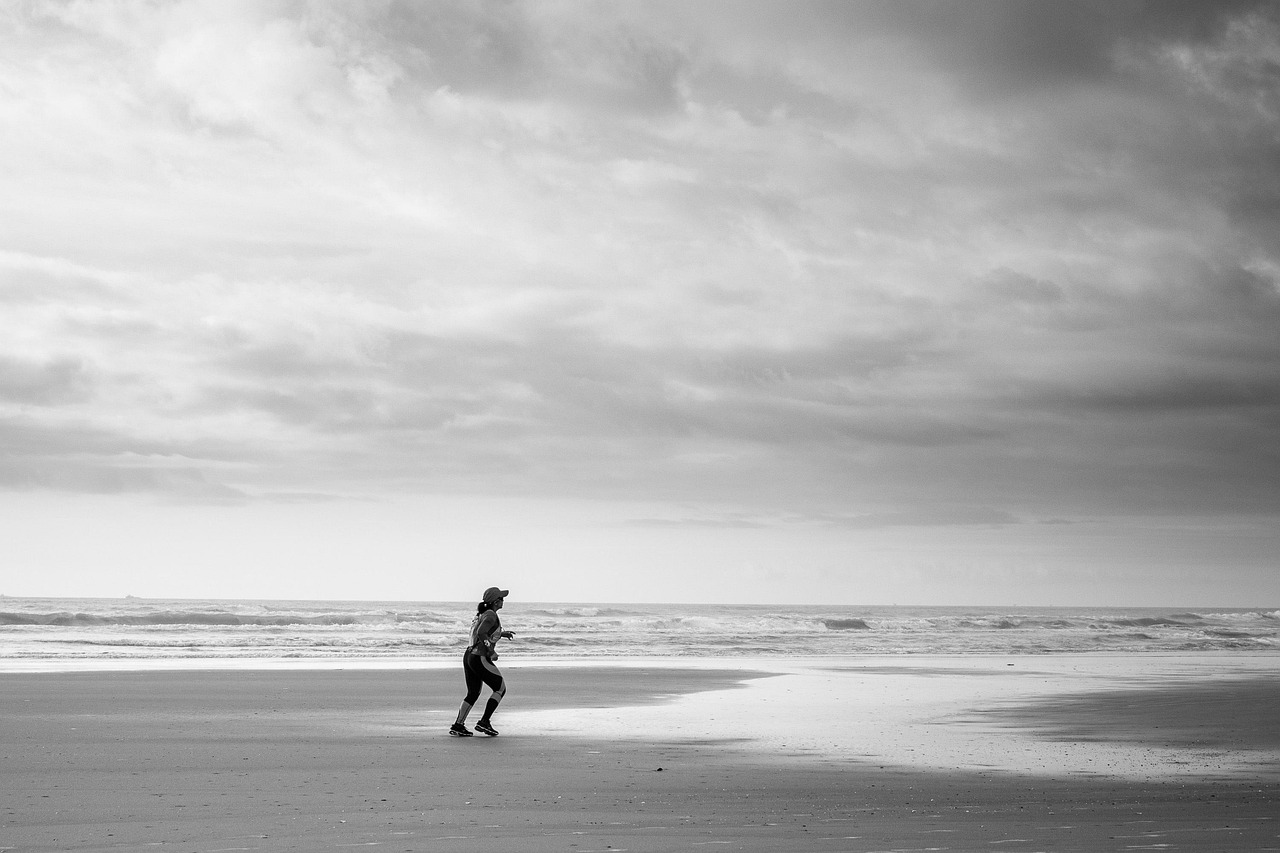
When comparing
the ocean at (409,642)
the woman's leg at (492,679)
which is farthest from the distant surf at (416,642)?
the woman's leg at (492,679)

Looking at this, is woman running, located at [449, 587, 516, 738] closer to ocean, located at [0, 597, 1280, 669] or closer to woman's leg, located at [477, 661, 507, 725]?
woman's leg, located at [477, 661, 507, 725]

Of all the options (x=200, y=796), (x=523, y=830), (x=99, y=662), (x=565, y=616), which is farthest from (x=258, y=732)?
(x=565, y=616)

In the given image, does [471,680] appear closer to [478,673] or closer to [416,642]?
[478,673]

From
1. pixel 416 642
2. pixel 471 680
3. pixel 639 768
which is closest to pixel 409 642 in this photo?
pixel 416 642

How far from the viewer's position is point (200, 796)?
10.2m

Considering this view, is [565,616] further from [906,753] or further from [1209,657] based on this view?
[906,753]

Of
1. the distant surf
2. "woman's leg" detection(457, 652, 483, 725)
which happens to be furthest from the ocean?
"woman's leg" detection(457, 652, 483, 725)

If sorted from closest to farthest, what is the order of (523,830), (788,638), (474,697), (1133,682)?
(523,830) < (474,697) < (1133,682) < (788,638)

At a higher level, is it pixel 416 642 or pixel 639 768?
pixel 639 768

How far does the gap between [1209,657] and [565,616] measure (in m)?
50.3

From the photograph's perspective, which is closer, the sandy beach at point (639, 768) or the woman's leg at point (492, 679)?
the sandy beach at point (639, 768)

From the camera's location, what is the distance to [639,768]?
12203 mm

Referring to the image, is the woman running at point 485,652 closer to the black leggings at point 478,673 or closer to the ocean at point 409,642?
the black leggings at point 478,673

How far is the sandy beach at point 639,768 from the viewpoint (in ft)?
28.3
